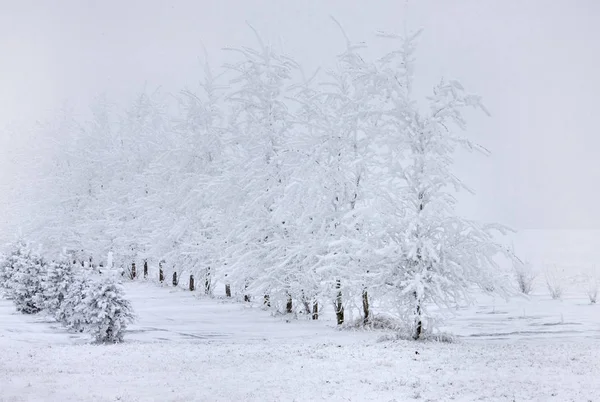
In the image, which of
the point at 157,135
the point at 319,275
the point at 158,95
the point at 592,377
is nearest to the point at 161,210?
the point at 157,135

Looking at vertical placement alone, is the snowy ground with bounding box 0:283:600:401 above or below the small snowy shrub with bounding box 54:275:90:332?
below

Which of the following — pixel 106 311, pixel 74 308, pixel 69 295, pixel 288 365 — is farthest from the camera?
pixel 69 295

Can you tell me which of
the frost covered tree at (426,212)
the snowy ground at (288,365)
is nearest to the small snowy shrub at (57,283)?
the snowy ground at (288,365)

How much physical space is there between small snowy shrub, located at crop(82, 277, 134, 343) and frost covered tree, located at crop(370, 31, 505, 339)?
761cm

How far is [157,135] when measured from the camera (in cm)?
3631

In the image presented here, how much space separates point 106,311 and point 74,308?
2313 millimetres

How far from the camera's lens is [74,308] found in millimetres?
18516

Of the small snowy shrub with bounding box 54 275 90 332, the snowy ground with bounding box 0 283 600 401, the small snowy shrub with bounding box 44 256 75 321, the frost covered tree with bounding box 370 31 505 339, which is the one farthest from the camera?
the small snowy shrub with bounding box 44 256 75 321

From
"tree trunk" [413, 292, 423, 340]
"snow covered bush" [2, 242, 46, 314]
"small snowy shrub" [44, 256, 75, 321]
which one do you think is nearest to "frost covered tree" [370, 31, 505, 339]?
"tree trunk" [413, 292, 423, 340]

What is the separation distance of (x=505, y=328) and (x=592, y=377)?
9959 mm

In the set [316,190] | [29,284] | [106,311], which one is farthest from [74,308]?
[316,190]

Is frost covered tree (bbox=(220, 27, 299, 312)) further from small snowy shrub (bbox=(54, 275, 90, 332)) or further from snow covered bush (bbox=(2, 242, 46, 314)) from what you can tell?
snow covered bush (bbox=(2, 242, 46, 314))

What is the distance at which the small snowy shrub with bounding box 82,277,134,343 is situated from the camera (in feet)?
55.2

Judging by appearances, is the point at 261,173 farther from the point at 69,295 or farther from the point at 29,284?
the point at 29,284
